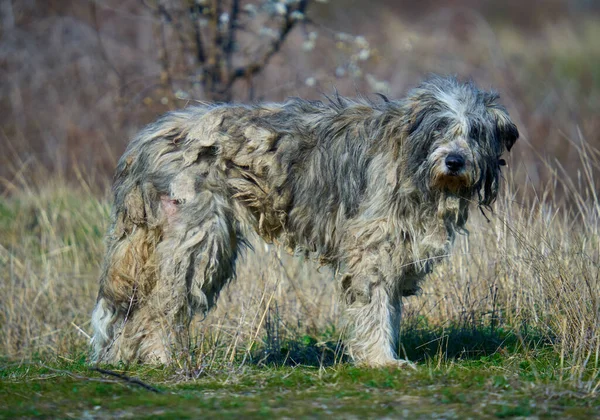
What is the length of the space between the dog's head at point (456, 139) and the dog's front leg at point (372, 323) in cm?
83

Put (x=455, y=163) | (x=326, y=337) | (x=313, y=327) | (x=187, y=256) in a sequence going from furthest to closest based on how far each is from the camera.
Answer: (x=313, y=327)
(x=326, y=337)
(x=187, y=256)
(x=455, y=163)

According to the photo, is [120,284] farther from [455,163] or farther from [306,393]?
[455,163]

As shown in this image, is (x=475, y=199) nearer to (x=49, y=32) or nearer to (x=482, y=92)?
(x=482, y=92)

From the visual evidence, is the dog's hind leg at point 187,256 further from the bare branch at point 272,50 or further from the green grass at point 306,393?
the bare branch at point 272,50

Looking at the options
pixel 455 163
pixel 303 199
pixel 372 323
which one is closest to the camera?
pixel 455 163

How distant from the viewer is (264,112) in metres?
7.13

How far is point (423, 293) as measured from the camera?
27.3 feet

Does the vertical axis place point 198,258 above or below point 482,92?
below

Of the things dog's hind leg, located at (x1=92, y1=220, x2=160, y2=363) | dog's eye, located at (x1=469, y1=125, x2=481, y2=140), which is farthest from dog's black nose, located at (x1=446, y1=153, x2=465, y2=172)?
dog's hind leg, located at (x1=92, y1=220, x2=160, y2=363)

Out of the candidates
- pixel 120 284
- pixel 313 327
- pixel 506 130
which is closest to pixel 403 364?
pixel 506 130

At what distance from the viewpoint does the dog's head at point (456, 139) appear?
20.7 feet

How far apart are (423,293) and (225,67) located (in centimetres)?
563

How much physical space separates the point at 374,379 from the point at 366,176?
4.99 ft

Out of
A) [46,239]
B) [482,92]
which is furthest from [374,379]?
[46,239]
